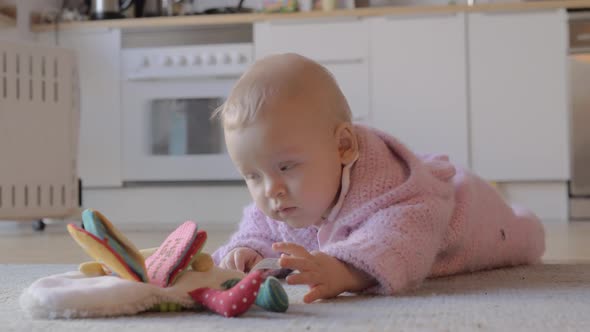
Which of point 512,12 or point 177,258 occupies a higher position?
point 512,12

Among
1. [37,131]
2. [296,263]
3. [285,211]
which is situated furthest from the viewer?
[37,131]

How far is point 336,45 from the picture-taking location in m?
2.96

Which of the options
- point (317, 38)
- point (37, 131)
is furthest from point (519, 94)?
point (37, 131)

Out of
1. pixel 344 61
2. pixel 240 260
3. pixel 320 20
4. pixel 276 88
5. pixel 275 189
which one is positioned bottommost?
pixel 240 260

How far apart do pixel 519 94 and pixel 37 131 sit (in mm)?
1668

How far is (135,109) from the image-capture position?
9.96 feet

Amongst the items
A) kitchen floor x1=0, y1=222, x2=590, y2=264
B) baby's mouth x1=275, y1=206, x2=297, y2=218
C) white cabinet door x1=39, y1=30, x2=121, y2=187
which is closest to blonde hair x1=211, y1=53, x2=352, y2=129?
baby's mouth x1=275, y1=206, x2=297, y2=218

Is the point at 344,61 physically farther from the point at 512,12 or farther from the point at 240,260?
the point at 240,260

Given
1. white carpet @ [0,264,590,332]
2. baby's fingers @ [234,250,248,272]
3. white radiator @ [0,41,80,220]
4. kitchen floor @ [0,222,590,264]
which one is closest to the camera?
white carpet @ [0,264,590,332]

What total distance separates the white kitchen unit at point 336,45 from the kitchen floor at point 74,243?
781mm

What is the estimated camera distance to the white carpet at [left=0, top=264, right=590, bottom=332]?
0.67 meters

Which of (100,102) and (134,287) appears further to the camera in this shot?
(100,102)

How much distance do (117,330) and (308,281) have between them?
24 centimetres

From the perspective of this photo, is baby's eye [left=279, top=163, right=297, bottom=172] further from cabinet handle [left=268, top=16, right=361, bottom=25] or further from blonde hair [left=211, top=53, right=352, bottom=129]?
cabinet handle [left=268, top=16, right=361, bottom=25]
